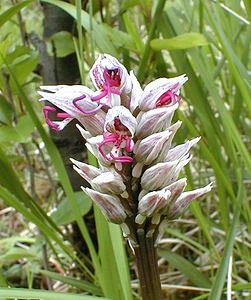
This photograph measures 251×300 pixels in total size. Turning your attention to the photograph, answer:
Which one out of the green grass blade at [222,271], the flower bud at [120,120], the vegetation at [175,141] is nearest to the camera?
the flower bud at [120,120]

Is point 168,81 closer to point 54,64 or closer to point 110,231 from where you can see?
point 110,231

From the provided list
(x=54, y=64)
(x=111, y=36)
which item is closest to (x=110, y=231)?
(x=111, y=36)

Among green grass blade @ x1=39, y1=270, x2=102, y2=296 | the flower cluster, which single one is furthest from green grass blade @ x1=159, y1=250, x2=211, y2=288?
the flower cluster

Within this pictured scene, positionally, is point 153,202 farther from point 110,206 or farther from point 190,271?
point 190,271

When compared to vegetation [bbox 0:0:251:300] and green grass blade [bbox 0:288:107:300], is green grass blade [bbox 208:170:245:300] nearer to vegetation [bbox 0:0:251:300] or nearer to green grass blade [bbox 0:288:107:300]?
vegetation [bbox 0:0:251:300]

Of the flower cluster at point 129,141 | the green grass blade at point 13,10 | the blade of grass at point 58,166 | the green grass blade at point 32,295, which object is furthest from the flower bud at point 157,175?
the green grass blade at point 13,10

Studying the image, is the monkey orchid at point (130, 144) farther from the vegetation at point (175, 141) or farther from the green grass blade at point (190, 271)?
the green grass blade at point (190, 271)

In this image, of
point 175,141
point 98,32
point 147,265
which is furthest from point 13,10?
point 147,265
